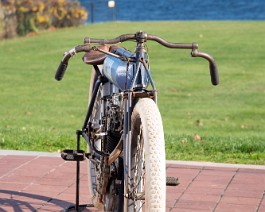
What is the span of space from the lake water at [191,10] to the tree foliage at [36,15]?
69.3 ft

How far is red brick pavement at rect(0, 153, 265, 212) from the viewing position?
627 centimetres

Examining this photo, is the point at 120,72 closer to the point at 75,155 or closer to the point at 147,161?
the point at 147,161

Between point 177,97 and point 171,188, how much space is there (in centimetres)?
760

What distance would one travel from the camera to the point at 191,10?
2554 inches

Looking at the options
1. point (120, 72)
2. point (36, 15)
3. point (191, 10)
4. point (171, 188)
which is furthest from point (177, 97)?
point (191, 10)

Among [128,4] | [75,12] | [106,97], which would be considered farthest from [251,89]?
[128,4]

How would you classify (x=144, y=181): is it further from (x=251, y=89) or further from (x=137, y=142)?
(x=251, y=89)

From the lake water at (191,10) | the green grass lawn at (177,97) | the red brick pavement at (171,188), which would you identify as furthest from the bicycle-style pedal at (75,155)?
the lake water at (191,10)

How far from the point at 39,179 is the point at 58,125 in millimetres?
4417

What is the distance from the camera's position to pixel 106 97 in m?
5.50

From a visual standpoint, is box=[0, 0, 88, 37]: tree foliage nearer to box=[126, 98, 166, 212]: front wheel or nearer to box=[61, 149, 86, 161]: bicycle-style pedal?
box=[61, 149, 86, 161]: bicycle-style pedal

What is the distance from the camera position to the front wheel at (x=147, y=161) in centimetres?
424

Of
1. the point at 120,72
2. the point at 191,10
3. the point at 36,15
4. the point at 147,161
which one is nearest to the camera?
the point at 147,161

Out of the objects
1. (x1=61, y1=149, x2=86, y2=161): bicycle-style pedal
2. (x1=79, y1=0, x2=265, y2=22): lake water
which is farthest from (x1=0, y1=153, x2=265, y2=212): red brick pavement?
(x1=79, y1=0, x2=265, y2=22): lake water
